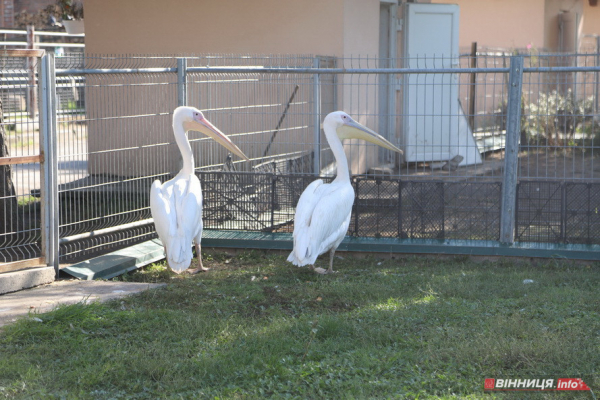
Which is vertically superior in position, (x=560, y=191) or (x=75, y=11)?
(x=75, y=11)

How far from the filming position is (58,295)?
6.25 m

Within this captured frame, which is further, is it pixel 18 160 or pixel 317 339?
pixel 18 160

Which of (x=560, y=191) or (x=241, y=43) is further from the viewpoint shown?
(x=241, y=43)

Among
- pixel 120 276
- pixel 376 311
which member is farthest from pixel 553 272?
pixel 120 276

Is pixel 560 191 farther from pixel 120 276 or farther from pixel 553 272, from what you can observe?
pixel 120 276

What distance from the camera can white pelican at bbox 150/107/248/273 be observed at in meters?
6.93

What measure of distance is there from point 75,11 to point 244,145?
8.28 metres

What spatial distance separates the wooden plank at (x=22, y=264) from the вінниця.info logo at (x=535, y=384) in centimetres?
416

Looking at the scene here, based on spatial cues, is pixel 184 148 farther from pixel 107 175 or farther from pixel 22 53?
pixel 22 53

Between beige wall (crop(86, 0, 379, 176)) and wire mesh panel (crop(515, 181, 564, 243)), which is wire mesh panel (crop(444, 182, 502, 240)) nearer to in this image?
wire mesh panel (crop(515, 181, 564, 243))

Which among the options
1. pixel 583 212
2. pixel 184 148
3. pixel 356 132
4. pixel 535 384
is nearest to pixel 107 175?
pixel 184 148

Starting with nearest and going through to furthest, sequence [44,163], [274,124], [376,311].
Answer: [376,311] < [44,163] < [274,124]

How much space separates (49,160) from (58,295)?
1247 mm

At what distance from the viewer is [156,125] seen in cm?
914
